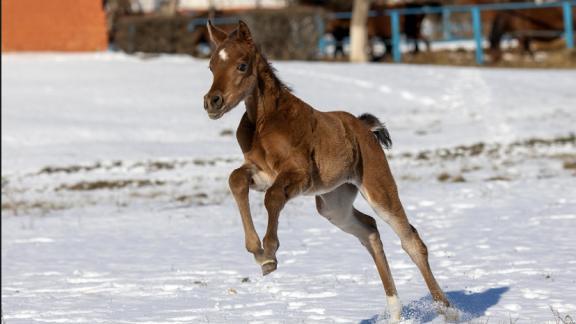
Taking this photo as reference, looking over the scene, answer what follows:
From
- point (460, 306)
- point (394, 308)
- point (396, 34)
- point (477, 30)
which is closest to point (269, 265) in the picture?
point (394, 308)

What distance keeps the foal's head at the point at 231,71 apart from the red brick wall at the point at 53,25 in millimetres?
28170

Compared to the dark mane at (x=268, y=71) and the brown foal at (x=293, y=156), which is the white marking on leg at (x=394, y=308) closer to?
the brown foal at (x=293, y=156)

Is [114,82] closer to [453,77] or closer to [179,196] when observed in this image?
[453,77]

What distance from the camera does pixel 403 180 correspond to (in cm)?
1691

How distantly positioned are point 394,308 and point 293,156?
4.69ft

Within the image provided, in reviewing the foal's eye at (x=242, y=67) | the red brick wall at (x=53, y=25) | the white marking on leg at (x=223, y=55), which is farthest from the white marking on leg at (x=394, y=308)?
the red brick wall at (x=53, y=25)

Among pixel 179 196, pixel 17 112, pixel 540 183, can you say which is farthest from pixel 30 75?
pixel 540 183

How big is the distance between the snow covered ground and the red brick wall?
234cm

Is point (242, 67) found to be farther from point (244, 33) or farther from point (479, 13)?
point (479, 13)

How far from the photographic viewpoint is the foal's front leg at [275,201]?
6.50 metres

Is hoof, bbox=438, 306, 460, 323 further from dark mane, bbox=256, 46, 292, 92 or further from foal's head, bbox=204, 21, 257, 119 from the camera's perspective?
foal's head, bbox=204, 21, 257, 119

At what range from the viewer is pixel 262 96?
23.4ft

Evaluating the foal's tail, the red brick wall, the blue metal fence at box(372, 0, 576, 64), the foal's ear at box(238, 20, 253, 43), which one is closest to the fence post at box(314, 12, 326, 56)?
the blue metal fence at box(372, 0, 576, 64)

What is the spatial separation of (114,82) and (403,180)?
1450cm
